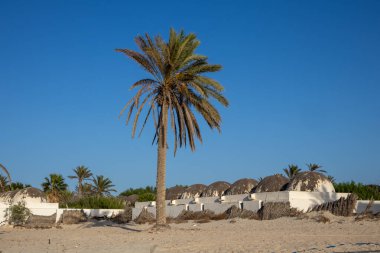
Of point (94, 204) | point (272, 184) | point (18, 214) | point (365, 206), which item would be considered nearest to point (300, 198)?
point (365, 206)

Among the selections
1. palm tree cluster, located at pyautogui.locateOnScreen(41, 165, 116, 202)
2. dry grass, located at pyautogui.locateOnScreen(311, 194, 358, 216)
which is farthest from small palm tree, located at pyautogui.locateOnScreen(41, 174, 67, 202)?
dry grass, located at pyautogui.locateOnScreen(311, 194, 358, 216)

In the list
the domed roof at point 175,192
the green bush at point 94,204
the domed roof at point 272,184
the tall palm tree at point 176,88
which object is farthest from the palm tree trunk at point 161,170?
the green bush at point 94,204

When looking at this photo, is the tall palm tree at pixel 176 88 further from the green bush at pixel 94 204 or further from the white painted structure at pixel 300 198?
the green bush at pixel 94 204

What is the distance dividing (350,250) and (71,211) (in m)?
28.0

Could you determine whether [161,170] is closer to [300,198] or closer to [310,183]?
[300,198]

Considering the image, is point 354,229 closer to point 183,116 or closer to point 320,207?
point 320,207

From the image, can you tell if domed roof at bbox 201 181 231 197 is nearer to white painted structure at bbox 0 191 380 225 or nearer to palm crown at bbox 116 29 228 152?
white painted structure at bbox 0 191 380 225

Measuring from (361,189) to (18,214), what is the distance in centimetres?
2386

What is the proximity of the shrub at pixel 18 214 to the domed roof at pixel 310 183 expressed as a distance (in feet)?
62.8

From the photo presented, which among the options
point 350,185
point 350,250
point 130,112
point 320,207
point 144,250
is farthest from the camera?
point 350,185

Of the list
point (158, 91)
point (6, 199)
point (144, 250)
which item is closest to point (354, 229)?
point (144, 250)

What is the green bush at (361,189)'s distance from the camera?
27625 millimetres

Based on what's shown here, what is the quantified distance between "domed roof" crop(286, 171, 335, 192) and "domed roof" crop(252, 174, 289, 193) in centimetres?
119

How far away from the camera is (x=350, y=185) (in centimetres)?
3016
